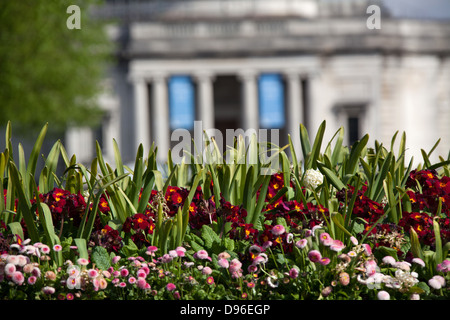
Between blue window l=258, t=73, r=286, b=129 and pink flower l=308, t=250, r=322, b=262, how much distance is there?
111 ft

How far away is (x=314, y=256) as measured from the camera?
11.9 ft

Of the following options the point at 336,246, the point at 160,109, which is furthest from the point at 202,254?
the point at 160,109

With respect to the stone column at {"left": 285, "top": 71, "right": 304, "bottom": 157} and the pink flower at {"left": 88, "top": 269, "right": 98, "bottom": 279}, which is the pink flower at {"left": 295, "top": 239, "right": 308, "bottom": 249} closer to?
the pink flower at {"left": 88, "top": 269, "right": 98, "bottom": 279}

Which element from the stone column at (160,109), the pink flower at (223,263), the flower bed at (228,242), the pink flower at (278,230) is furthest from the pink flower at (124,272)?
the stone column at (160,109)

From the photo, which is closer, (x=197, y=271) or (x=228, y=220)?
(x=197, y=271)

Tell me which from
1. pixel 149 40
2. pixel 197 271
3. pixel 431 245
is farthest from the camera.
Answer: pixel 149 40

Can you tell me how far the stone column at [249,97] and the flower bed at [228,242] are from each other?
32.9 meters

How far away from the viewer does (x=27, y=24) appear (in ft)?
76.0

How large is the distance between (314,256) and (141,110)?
34.6 metres

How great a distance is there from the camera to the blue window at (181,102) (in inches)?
1484

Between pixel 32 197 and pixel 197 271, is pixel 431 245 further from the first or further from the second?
pixel 32 197

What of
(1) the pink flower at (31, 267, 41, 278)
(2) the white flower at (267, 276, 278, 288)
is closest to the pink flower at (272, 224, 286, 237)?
(2) the white flower at (267, 276, 278, 288)

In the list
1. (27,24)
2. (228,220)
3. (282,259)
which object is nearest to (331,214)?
(282,259)
